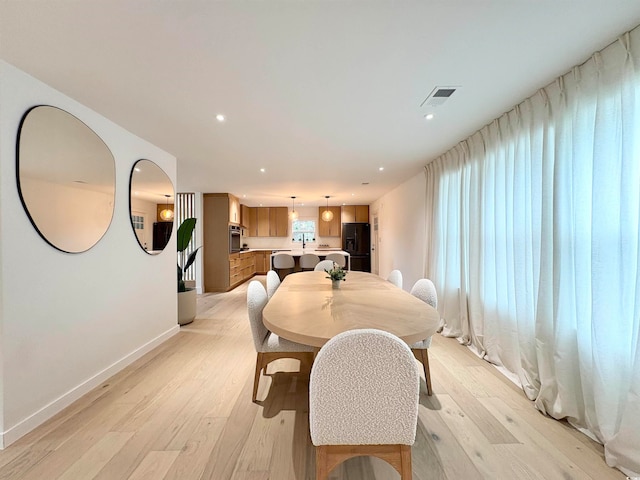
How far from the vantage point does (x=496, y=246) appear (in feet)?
8.30

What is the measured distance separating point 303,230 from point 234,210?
10.3 feet

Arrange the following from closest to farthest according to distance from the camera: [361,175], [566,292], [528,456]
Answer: [528,456], [566,292], [361,175]

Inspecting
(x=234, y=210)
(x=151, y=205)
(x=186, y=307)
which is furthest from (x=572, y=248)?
(x=234, y=210)

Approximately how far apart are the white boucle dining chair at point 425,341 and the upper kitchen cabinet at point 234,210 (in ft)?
16.7

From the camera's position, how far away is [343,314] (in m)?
1.64

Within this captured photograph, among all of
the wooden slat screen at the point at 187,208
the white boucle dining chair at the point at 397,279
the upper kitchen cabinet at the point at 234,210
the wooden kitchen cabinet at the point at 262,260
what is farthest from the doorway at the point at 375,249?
the wooden slat screen at the point at 187,208

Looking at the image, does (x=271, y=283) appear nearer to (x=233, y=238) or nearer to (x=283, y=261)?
(x=283, y=261)

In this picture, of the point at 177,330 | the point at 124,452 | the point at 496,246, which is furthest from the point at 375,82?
the point at 177,330

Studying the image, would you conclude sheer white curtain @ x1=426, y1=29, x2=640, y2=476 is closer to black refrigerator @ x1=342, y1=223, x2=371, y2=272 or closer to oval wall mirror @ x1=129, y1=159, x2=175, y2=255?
oval wall mirror @ x1=129, y1=159, x2=175, y2=255

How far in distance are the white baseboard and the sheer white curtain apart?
3.52 m

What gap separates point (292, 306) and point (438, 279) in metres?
2.67

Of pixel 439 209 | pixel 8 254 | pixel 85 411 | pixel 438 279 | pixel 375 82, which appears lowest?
pixel 85 411

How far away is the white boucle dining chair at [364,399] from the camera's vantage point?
3.39ft

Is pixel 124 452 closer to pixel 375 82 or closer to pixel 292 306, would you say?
pixel 292 306
